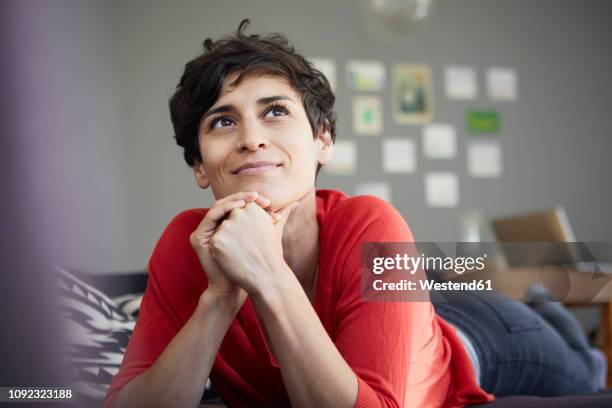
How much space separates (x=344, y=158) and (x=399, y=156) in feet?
0.80

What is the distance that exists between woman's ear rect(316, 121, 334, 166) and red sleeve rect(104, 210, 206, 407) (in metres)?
0.17

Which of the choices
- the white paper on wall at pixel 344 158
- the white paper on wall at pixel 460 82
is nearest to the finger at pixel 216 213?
the white paper on wall at pixel 344 158

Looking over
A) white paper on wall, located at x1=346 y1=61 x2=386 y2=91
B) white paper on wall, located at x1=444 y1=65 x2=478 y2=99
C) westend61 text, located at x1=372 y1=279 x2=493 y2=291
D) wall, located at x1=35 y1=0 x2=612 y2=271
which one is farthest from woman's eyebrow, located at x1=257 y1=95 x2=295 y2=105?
white paper on wall, located at x1=444 y1=65 x2=478 y2=99

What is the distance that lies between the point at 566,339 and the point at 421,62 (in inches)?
66.6

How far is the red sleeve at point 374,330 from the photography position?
0.53m

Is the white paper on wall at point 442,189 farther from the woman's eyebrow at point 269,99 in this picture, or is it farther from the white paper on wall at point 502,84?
the woman's eyebrow at point 269,99

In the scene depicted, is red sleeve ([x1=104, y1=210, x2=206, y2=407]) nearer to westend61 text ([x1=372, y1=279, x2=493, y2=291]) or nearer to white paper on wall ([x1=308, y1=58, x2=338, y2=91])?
westend61 text ([x1=372, y1=279, x2=493, y2=291])

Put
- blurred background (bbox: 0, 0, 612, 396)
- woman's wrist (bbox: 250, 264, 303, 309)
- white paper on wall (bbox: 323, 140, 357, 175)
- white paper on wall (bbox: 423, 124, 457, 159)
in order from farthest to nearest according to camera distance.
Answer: white paper on wall (bbox: 423, 124, 457, 159) < white paper on wall (bbox: 323, 140, 357, 175) < blurred background (bbox: 0, 0, 612, 396) < woman's wrist (bbox: 250, 264, 303, 309)

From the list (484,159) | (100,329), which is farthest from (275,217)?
(484,159)

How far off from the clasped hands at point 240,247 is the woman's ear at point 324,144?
0.57 feet

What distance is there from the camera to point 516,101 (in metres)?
2.70

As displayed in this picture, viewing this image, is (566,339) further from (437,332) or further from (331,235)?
(331,235)

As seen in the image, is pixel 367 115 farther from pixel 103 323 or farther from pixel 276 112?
pixel 276 112

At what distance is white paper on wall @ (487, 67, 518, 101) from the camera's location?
106 inches
